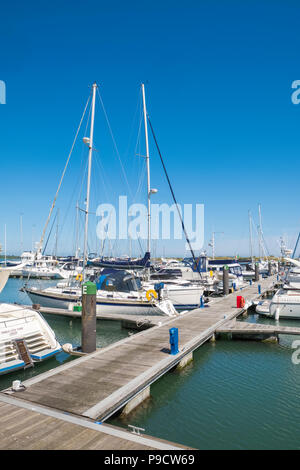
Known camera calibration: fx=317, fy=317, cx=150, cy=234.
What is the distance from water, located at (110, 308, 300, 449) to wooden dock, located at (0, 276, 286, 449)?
0.72 m

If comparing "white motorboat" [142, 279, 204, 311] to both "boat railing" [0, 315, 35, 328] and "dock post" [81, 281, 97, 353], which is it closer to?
"boat railing" [0, 315, 35, 328]

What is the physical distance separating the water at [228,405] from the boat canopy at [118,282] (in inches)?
334

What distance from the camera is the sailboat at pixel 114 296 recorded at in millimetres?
19734

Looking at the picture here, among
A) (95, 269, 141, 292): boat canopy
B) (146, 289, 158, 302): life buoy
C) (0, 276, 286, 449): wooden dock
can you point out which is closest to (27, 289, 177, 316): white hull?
(146, 289, 158, 302): life buoy

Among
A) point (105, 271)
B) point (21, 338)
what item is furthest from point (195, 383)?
point (105, 271)

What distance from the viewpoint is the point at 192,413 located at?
8.76 meters

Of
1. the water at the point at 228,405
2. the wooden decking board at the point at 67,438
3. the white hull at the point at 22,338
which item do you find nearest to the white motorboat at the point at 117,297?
the water at the point at 228,405

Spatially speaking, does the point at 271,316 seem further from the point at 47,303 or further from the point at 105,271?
the point at 47,303

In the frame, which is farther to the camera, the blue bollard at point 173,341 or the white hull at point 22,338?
the blue bollard at point 173,341

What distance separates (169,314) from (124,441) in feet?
45.6

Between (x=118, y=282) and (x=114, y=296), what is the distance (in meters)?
1.05

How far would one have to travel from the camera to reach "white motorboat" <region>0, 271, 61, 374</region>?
37.1ft

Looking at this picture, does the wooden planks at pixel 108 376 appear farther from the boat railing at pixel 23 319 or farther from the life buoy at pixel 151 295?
the life buoy at pixel 151 295

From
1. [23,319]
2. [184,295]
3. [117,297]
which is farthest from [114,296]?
[23,319]
